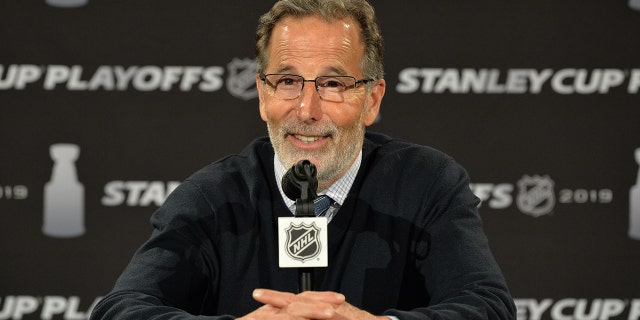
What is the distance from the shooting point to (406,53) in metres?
4.11

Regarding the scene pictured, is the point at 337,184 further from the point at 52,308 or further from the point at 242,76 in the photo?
the point at 52,308

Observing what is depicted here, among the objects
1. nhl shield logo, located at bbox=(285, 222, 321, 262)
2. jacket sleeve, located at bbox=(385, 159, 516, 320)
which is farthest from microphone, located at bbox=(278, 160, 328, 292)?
jacket sleeve, located at bbox=(385, 159, 516, 320)

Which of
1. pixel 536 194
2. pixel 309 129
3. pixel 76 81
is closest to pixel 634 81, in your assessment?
pixel 536 194

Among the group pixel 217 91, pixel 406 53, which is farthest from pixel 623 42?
pixel 217 91

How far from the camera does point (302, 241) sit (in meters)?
1.74

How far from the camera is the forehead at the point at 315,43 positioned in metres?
2.30

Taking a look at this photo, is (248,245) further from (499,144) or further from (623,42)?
(623,42)

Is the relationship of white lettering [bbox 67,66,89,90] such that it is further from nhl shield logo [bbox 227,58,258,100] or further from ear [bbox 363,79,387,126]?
ear [bbox 363,79,387,126]

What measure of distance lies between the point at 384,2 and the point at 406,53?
26cm

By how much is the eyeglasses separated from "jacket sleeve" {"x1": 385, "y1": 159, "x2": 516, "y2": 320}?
14.1 inches

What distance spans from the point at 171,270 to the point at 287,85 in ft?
1.84

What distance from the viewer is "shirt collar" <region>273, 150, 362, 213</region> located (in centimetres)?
241

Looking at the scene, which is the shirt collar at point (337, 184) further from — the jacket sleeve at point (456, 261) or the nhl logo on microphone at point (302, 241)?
the nhl logo on microphone at point (302, 241)

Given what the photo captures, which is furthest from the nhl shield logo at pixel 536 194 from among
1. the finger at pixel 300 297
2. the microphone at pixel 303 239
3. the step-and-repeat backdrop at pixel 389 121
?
the microphone at pixel 303 239
